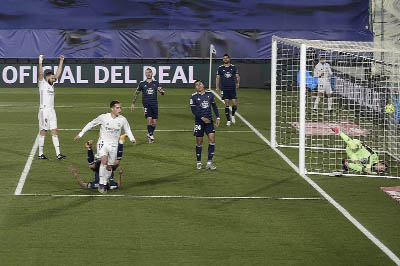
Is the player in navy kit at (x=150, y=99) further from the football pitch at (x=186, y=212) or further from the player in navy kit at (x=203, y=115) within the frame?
the player in navy kit at (x=203, y=115)

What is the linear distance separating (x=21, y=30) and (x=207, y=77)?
31.4 feet

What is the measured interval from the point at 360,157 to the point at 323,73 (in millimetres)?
10512

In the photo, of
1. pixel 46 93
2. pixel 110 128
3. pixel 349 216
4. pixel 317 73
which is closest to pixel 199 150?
pixel 110 128

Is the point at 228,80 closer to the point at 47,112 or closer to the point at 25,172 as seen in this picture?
the point at 47,112

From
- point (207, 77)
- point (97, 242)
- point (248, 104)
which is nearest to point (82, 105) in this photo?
point (248, 104)

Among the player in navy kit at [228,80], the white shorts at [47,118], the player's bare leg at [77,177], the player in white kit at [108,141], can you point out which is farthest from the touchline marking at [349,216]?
the white shorts at [47,118]

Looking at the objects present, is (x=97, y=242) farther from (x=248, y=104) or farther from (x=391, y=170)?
(x=248, y=104)

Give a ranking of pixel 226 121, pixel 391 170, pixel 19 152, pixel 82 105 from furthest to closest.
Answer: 1. pixel 82 105
2. pixel 226 121
3. pixel 19 152
4. pixel 391 170

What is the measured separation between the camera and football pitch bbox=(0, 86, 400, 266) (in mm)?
12680

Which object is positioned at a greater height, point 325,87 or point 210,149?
point 325,87

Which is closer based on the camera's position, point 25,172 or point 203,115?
point 25,172

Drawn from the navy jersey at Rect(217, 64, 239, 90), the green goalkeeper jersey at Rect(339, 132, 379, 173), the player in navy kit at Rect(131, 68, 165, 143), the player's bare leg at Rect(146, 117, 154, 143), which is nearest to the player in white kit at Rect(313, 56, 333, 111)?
the navy jersey at Rect(217, 64, 239, 90)

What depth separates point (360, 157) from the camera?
19.9m

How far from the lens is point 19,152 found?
22359mm
